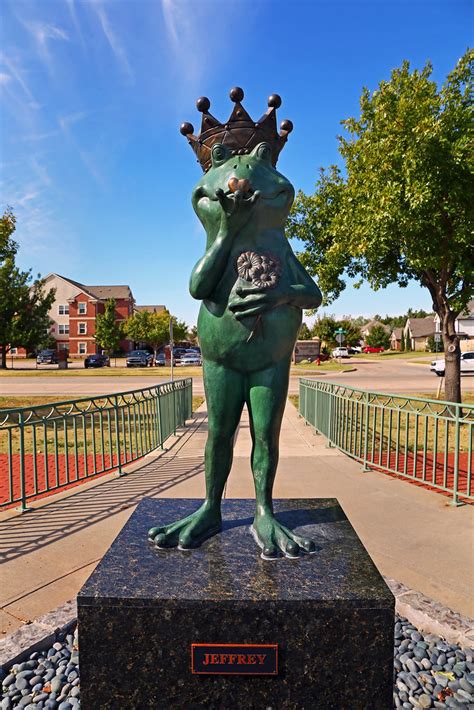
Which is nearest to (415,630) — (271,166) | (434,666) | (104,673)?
(434,666)

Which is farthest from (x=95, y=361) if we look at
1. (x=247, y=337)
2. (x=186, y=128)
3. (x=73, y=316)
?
(x=247, y=337)

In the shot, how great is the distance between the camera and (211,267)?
8.33 ft

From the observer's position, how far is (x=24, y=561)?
3.86 meters

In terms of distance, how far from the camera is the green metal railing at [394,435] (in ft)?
18.1

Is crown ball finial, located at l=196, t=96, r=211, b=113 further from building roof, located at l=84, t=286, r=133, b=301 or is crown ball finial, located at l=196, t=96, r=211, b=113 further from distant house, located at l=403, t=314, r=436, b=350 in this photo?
distant house, located at l=403, t=314, r=436, b=350

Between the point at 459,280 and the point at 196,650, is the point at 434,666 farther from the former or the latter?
the point at 459,280

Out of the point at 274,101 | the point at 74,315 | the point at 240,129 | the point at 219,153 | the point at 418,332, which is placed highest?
the point at 74,315

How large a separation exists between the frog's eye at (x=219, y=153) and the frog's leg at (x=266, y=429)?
1277 millimetres

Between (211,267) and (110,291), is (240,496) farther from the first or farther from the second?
(110,291)

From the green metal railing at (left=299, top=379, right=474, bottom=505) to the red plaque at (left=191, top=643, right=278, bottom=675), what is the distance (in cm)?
372

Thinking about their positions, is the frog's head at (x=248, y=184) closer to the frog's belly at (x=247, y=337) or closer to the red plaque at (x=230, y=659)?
the frog's belly at (x=247, y=337)

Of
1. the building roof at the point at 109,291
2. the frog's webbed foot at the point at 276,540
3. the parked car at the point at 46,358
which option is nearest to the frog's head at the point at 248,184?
the frog's webbed foot at the point at 276,540

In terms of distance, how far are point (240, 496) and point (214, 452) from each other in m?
2.87

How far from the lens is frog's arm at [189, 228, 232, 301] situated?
2543 mm
